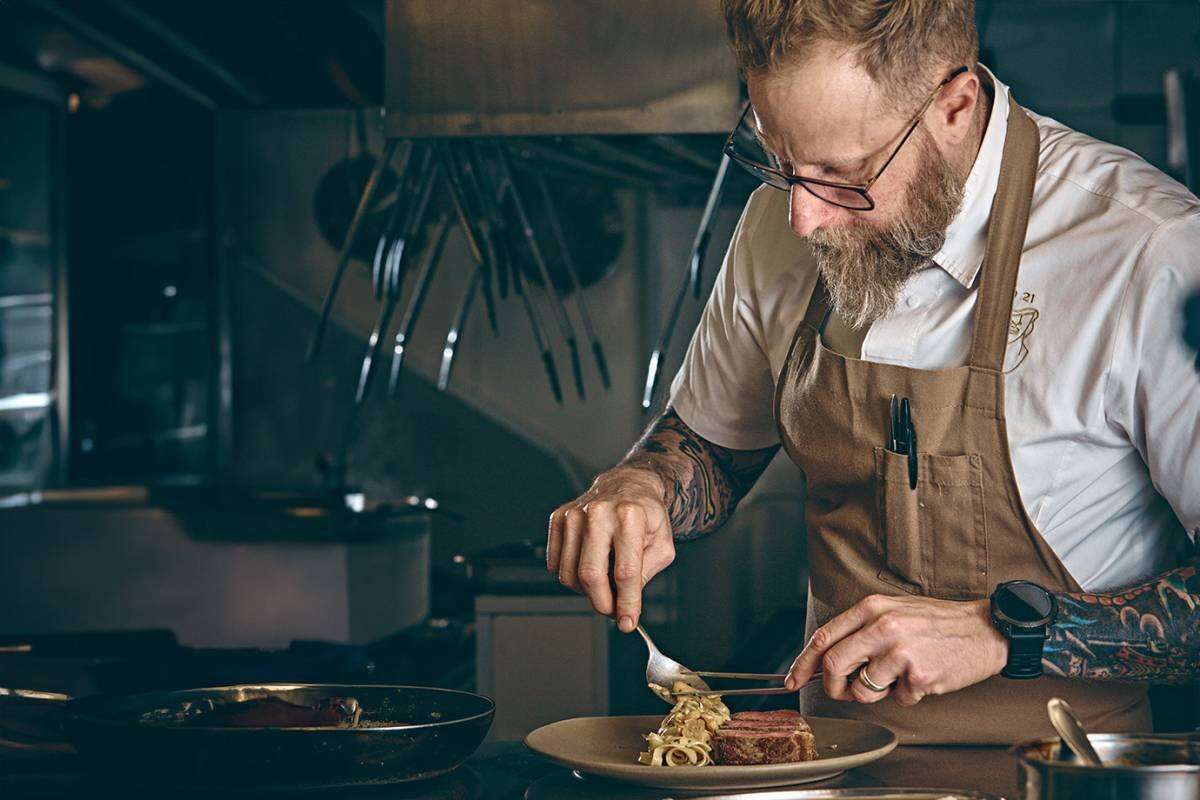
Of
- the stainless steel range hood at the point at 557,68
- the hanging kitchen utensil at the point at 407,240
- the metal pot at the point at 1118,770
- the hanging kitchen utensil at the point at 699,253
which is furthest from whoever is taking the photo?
the hanging kitchen utensil at the point at 407,240

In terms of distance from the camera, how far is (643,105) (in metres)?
2.06

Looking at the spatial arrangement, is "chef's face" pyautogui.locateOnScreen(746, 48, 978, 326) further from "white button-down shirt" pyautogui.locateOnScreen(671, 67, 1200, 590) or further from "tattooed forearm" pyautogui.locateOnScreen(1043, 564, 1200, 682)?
"tattooed forearm" pyautogui.locateOnScreen(1043, 564, 1200, 682)

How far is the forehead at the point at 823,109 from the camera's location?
4.79ft

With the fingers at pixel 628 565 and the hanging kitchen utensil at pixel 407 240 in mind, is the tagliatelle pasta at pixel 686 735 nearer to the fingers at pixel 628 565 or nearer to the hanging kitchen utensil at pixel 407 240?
the fingers at pixel 628 565

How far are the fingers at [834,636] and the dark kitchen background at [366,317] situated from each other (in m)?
Result: 0.94

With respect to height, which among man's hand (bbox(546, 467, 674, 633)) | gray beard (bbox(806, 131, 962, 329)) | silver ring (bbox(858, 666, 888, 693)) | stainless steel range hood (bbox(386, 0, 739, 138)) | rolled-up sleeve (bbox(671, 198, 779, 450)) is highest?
stainless steel range hood (bbox(386, 0, 739, 138))

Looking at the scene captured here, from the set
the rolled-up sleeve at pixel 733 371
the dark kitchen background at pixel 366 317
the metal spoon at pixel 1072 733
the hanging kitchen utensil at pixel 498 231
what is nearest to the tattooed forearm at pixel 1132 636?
the metal spoon at pixel 1072 733

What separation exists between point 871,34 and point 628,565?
65 centimetres

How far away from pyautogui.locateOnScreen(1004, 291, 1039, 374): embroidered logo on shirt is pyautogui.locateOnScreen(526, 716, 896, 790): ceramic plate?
457 millimetres

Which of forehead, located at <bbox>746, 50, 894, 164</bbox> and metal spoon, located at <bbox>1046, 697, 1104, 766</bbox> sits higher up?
forehead, located at <bbox>746, 50, 894, 164</bbox>

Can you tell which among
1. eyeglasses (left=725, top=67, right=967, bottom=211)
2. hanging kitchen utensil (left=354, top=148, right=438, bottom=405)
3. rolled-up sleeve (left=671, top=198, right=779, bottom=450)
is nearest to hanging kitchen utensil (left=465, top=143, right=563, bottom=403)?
hanging kitchen utensil (left=354, top=148, right=438, bottom=405)

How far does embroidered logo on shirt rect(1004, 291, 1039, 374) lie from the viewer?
1542mm

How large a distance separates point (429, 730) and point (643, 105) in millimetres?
1145

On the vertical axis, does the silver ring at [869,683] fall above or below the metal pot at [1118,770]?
below
